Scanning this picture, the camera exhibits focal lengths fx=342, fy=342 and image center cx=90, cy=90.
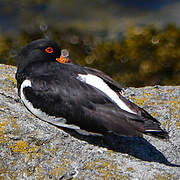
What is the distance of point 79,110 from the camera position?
14.0 feet

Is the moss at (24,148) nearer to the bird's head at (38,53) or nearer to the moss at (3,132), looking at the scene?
→ the moss at (3,132)

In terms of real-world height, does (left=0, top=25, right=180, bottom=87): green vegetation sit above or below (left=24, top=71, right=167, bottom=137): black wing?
below

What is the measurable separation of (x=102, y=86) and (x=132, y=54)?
4178 mm

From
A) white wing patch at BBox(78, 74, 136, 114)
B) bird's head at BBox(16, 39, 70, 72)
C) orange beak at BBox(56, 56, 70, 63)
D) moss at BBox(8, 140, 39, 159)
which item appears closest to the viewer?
moss at BBox(8, 140, 39, 159)

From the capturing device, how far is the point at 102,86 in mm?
4594

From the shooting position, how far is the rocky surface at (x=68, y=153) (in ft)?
12.7

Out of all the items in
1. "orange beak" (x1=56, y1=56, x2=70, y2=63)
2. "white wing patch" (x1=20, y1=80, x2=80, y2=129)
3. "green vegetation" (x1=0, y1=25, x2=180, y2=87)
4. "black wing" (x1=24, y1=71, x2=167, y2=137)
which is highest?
"black wing" (x1=24, y1=71, x2=167, y2=137)

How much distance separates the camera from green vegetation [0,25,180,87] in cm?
848

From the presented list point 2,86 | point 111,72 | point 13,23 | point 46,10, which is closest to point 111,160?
point 2,86

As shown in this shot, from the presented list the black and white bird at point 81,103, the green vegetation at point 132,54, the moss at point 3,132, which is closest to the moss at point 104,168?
the black and white bird at point 81,103

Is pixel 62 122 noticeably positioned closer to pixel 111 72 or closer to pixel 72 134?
pixel 72 134

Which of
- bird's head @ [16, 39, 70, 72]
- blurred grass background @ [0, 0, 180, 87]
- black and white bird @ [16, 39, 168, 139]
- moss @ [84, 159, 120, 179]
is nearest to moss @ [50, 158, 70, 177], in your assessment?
moss @ [84, 159, 120, 179]

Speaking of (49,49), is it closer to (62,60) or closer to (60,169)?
(62,60)

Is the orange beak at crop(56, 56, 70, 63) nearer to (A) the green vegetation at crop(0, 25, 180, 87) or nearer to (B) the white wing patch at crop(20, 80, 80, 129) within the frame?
(B) the white wing patch at crop(20, 80, 80, 129)
